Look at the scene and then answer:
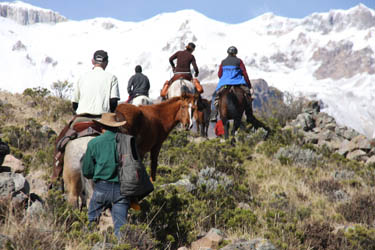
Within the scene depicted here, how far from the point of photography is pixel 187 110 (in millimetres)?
8125

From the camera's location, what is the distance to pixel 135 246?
468cm

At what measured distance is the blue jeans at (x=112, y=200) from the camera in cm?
464

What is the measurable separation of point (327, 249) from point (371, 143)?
849 cm

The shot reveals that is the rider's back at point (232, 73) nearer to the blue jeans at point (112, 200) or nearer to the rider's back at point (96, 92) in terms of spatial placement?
the rider's back at point (96, 92)

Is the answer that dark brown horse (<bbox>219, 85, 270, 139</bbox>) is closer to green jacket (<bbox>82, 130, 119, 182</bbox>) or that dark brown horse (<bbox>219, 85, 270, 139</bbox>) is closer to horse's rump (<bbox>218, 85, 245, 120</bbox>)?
horse's rump (<bbox>218, 85, 245, 120</bbox>)

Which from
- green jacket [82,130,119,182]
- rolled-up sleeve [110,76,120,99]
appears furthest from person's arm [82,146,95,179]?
rolled-up sleeve [110,76,120,99]

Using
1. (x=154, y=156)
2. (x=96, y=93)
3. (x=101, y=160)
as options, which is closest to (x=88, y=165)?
(x=101, y=160)

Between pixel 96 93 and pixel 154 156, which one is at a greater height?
pixel 96 93

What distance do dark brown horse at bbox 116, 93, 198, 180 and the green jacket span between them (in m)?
2.37

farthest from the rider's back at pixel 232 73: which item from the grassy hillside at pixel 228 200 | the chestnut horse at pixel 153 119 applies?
the chestnut horse at pixel 153 119

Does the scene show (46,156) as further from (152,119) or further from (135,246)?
(135,246)

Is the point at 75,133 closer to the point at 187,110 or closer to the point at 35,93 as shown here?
the point at 187,110

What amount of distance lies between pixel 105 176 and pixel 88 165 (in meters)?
0.23

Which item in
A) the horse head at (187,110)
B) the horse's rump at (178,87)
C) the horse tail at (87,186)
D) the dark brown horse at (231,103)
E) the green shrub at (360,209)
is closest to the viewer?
the horse tail at (87,186)
